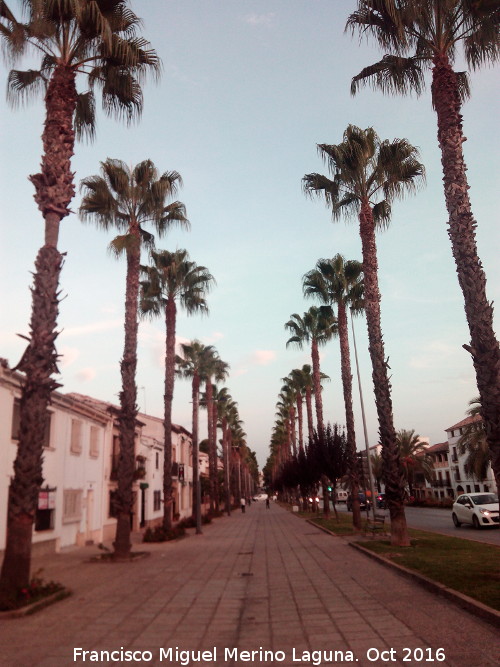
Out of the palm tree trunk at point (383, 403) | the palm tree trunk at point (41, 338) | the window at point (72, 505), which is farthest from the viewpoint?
the window at point (72, 505)

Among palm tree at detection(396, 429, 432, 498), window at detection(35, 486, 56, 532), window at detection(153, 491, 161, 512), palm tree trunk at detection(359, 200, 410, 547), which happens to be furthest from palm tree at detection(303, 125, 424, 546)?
palm tree at detection(396, 429, 432, 498)

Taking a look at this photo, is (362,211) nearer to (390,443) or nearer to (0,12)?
(390,443)

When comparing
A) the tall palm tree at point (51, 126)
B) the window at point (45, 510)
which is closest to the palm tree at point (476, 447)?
the window at point (45, 510)

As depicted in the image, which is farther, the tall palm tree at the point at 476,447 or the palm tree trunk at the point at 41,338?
the tall palm tree at the point at 476,447

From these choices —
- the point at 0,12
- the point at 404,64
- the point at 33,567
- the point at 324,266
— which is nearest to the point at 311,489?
the point at 324,266

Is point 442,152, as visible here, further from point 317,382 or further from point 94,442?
point 317,382

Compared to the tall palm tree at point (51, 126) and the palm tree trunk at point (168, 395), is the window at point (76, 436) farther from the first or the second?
the tall palm tree at point (51, 126)

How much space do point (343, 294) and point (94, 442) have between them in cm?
1448

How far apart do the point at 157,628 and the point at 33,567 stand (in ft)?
32.4

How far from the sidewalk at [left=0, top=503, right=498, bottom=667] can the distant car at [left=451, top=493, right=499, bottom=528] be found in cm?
1318

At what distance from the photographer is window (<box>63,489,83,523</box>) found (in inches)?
833

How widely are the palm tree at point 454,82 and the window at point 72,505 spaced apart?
17.2 meters

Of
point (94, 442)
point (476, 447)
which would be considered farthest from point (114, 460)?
point (476, 447)

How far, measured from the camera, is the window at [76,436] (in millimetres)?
22297
